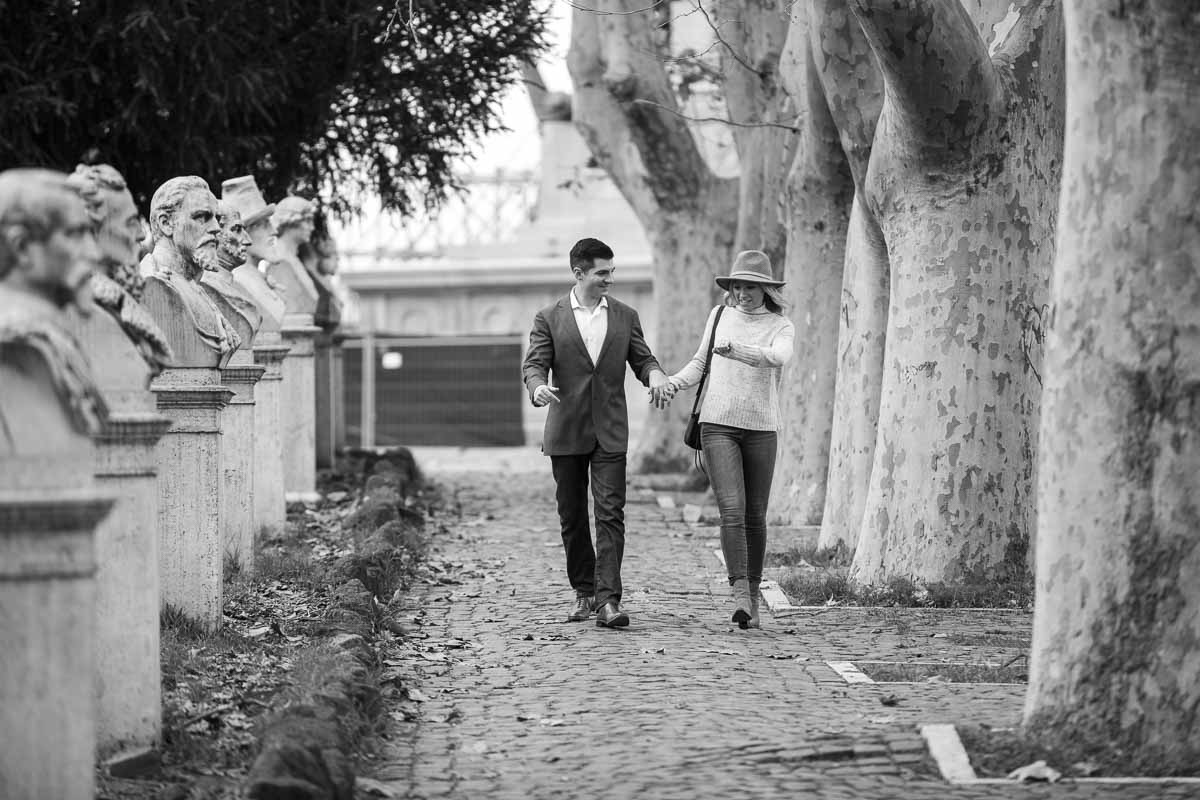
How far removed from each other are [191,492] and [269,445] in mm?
5417

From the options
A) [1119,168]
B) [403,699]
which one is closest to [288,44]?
[403,699]

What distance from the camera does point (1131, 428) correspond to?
25.0 feet

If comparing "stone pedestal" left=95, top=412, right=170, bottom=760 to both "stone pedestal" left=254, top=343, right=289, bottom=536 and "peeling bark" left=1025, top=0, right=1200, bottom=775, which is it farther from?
"stone pedestal" left=254, top=343, right=289, bottom=536

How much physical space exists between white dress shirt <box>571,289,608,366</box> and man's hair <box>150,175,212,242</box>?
6.95 feet

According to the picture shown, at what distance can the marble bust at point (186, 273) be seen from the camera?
35.7 feet

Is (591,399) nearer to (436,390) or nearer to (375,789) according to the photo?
(375,789)

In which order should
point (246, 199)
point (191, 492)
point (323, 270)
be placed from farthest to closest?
point (323, 270)
point (246, 199)
point (191, 492)

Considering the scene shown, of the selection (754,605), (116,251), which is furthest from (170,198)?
(754,605)

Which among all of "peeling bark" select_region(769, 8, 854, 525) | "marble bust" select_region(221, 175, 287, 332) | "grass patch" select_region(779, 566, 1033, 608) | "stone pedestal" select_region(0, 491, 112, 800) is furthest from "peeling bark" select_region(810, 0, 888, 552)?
"stone pedestal" select_region(0, 491, 112, 800)

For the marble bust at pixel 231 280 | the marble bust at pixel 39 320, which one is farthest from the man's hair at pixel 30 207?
the marble bust at pixel 231 280

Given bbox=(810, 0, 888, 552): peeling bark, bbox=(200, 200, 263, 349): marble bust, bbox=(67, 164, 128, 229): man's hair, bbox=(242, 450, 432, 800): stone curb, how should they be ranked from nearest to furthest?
bbox=(242, 450, 432, 800): stone curb → bbox=(67, 164, 128, 229): man's hair → bbox=(200, 200, 263, 349): marble bust → bbox=(810, 0, 888, 552): peeling bark

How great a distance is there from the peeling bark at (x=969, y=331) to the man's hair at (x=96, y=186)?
5685 millimetres

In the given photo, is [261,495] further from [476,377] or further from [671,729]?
[476,377]

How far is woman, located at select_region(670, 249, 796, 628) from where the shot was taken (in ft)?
38.5
